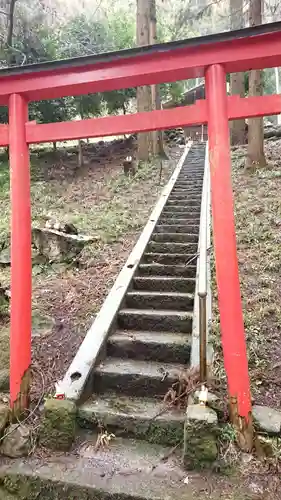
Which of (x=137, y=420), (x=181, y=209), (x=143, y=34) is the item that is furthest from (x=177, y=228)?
(x=143, y=34)

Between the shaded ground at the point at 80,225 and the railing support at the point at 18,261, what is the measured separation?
1.64ft

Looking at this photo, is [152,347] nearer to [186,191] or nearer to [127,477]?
[127,477]

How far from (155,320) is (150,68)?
9.54 feet

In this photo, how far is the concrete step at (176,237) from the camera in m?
7.17

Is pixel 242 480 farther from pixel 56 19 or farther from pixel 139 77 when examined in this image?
pixel 56 19

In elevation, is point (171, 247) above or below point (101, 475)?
above

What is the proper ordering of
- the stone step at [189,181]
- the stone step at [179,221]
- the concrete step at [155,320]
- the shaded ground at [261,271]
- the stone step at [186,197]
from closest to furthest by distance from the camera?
the shaded ground at [261,271]
the concrete step at [155,320]
the stone step at [179,221]
the stone step at [186,197]
the stone step at [189,181]

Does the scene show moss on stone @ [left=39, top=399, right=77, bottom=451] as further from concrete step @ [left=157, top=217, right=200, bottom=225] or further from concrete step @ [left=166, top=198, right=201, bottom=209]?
concrete step @ [left=166, top=198, right=201, bottom=209]

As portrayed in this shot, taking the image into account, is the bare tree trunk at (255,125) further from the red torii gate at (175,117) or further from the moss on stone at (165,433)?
the moss on stone at (165,433)

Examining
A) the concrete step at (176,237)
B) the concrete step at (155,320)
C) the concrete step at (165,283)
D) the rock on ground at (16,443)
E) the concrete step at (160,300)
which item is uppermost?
the concrete step at (176,237)

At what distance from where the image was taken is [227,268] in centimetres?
340

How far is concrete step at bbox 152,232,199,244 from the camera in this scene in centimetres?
717

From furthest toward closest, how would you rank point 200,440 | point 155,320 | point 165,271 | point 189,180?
1. point 189,180
2. point 165,271
3. point 155,320
4. point 200,440

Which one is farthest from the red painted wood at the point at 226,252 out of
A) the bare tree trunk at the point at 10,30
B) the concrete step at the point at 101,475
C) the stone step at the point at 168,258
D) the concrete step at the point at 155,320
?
the bare tree trunk at the point at 10,30
